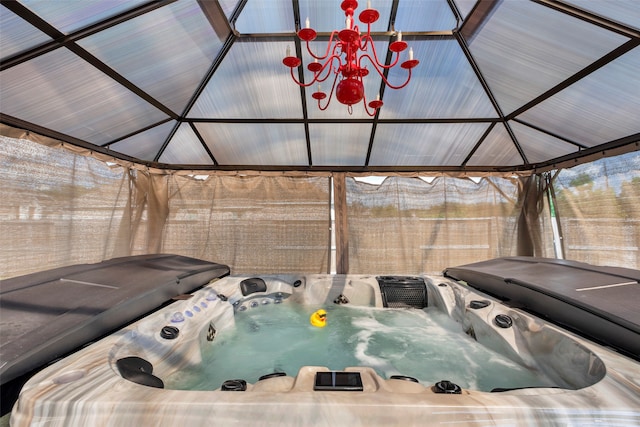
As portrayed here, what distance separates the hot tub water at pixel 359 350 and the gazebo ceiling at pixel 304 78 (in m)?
2.10

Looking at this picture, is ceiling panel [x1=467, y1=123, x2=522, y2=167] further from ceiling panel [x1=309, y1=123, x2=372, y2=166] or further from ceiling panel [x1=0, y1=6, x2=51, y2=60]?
ceiling panel [x1=0, y1=6, x2=51, y2=60]

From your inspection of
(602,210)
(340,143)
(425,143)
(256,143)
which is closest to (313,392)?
(340,143)

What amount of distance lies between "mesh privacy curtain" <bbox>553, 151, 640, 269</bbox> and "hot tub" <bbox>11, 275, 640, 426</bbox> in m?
2.21

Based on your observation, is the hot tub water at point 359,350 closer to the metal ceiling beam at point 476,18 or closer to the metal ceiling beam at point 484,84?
the metal ceiling beam at point 484,84

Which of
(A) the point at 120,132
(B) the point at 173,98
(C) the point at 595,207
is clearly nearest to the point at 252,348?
(B) the point at 173,98

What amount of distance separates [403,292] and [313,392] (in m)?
1.88

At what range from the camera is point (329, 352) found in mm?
1655

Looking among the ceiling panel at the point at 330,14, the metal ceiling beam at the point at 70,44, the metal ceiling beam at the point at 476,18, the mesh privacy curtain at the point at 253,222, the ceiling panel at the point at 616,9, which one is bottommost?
the mesh privacy curtain at the point at 253,222

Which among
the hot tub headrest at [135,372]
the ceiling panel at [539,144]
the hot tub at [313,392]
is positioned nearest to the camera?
the hot tub at [313,392]

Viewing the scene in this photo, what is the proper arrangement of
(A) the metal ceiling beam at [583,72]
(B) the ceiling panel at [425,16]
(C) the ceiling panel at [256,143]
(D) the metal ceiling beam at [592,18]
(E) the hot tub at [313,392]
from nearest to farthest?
(E) the hot tub at [313,392]
(D) the metal ceiling beam at [592,18]
(A) the metal ceiling beam at [583,72]
(B) the ceiling panel at [425,16]
(C) the ceiling panel at [256,143]

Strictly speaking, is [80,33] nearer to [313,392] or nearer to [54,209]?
[54,209]

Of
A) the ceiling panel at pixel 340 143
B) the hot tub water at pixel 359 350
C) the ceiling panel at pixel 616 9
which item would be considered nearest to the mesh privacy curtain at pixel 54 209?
the hot tub water at pixel 359 350

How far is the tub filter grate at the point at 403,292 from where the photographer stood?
242 centimetres

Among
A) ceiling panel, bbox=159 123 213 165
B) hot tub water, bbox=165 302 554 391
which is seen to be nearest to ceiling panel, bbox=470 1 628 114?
hot tub water, bbox=165 302 554 391
